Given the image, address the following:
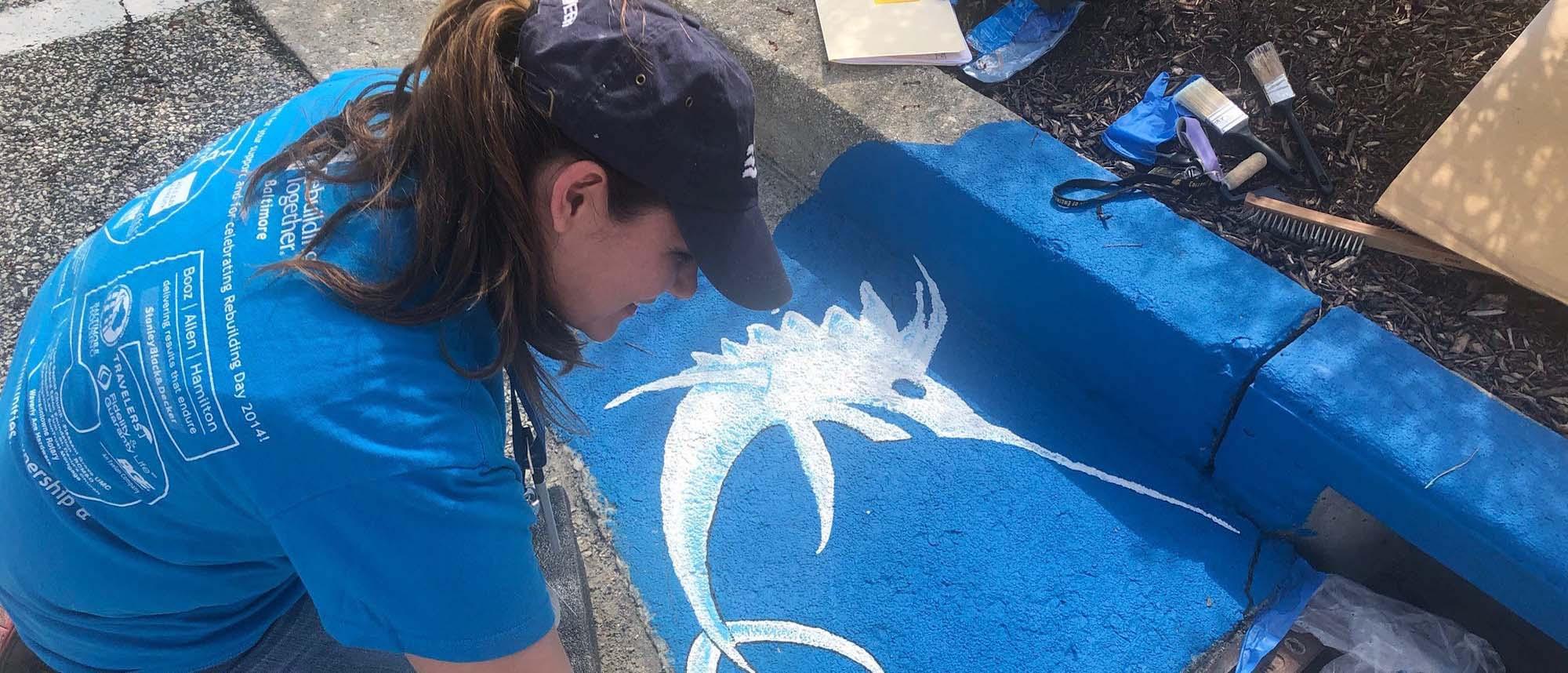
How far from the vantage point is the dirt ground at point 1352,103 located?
92.0 inches

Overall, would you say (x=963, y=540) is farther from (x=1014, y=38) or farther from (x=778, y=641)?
(x=1014, y=38)

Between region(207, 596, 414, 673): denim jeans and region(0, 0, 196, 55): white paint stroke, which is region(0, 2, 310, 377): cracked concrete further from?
region(207, 596, 414, 673): denim jeans

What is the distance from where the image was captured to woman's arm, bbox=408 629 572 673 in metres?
1.25

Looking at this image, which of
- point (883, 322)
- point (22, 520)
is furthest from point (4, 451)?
point (883, 322)

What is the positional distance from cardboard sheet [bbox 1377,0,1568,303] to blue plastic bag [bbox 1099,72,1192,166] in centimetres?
59

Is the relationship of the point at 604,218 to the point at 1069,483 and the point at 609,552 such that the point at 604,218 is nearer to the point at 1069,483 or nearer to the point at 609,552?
the point at 609,552

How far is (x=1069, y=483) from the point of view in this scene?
2.48m

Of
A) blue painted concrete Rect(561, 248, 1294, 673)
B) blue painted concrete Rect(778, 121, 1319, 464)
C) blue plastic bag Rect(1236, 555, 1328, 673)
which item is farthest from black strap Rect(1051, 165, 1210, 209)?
blue plastic bag Rect(1236, 555, 1328, 673)

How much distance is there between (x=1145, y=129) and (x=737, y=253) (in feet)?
6.29

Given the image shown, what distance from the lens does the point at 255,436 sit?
113 cm

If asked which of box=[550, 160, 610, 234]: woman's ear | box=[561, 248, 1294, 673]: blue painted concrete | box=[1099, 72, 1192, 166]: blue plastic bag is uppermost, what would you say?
box=[550, 160, 610, 234]: woman's ear

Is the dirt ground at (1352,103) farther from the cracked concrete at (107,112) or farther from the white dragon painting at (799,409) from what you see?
the cracked concrete at (107,112)

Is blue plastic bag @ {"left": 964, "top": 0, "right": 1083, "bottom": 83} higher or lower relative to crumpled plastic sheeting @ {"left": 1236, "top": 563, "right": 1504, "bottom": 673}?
higher

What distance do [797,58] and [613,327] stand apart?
1969 millimetres
